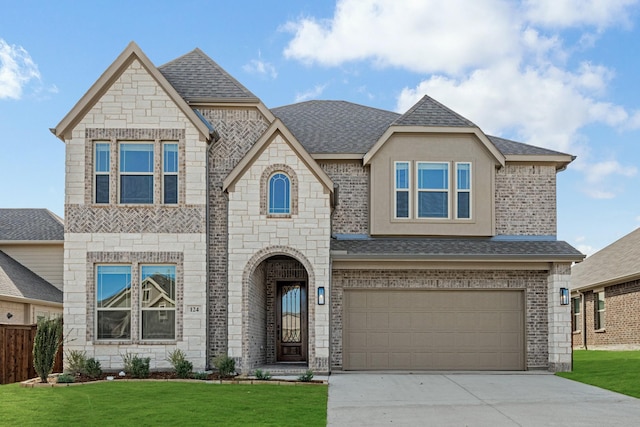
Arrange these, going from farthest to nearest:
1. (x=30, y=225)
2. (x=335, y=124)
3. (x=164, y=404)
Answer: (x=30, y=225) → (x=335, y=124) → (x=164, y=404)

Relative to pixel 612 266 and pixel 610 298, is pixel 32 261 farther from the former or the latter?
pixel 612 266

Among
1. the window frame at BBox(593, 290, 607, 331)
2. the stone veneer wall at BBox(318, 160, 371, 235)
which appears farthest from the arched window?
the window frame at BBox(593, 290, 607, 331)

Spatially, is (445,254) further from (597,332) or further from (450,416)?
(597,332)

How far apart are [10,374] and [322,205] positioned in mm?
8885

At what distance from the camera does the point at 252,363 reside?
1914 cm

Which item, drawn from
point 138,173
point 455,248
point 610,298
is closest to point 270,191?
point 138,173

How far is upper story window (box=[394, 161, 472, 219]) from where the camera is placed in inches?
810

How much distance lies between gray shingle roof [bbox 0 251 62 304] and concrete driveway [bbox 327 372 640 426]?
38.6ft

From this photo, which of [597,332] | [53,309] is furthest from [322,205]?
Result: [597,332]

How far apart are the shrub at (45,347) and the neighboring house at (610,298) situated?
2073cm

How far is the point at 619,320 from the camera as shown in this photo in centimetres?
3003

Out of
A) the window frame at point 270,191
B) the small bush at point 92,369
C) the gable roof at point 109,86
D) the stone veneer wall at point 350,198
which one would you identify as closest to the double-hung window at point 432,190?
the stone veneer wall at point 350,198

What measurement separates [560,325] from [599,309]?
14170mm

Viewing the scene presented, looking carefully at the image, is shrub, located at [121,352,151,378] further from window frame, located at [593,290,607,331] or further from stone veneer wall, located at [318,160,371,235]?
window frame, located at [593,290,607,331]
